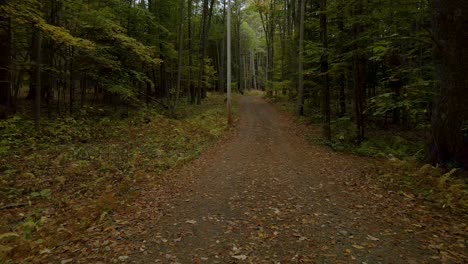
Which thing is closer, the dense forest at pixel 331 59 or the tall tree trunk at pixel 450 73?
the tall tree trunk at pixel 450 73

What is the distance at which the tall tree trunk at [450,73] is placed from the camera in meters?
6.48

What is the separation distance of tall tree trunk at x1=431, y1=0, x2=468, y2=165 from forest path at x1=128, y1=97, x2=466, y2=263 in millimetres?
1882

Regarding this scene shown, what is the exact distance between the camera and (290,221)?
17.1 feet

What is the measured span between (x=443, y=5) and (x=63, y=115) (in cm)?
1633

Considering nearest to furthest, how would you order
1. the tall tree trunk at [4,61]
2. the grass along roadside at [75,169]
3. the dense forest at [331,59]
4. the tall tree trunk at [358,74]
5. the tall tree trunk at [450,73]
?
1. the grass along roadside at [75,169]
2. the tall tree trunk at [450,73]
3. the dense forest at [331,59]
4. the tall tree trunk at [4,61]
5. the tall tree trunk at [358,74]

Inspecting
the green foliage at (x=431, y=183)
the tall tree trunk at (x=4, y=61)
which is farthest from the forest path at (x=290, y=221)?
the tall tree trunk at (x=4, y=61)

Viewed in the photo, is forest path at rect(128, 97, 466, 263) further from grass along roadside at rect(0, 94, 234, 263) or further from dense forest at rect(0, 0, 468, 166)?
dense forest at rect(0, 0, 468, 166)

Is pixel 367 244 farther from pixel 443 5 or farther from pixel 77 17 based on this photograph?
Answer: pixel 77 17

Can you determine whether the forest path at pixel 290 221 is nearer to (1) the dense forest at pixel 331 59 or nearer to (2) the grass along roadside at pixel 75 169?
(2) the grass along roadside at pixel 75 169

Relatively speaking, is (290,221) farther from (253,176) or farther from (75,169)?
(75,169)

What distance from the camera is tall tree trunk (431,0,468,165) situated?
6.48 meters

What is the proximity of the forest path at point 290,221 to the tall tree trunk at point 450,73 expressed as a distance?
188 cm

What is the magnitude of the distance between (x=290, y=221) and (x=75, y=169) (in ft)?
21.5

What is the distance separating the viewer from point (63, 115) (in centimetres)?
1578
